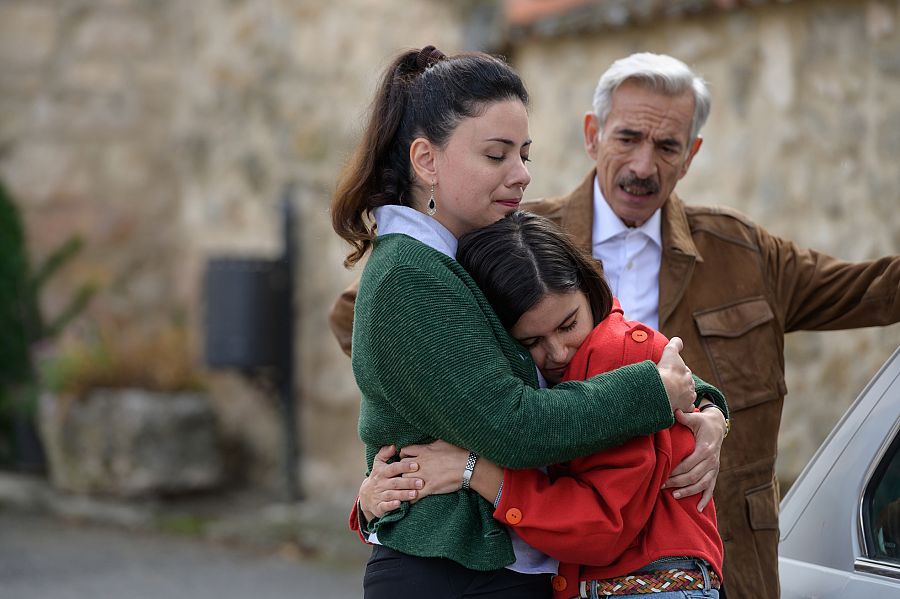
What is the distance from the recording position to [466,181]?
2.24 meters

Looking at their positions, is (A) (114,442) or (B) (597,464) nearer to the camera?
(B) (597,464)

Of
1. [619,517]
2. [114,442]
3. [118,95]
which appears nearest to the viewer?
[619,517]

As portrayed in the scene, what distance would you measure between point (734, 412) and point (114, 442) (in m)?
5.68

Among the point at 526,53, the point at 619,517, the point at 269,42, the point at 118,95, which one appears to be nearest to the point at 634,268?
the point at 619,517

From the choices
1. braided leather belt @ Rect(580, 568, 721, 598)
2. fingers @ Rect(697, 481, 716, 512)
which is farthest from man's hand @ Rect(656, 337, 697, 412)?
braided leather belt @ Rect(580, 568, 721, 598)

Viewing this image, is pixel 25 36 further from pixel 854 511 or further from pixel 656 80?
pixel 854 511

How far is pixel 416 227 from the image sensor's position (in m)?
2.22

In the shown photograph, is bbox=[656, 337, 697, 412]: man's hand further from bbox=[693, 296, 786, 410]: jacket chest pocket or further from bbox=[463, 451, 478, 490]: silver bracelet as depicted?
bbox=[693, 296, 786, 410]: jacket chest pocket

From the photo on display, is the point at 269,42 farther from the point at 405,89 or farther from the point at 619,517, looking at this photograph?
the point at 619,517

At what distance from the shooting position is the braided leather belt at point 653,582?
2.10m

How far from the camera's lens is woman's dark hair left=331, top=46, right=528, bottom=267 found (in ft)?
7.40

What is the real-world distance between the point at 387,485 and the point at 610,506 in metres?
0.40

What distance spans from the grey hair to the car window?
1107mm

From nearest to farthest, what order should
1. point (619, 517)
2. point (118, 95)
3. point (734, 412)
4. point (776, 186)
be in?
point (619, 517) → point (734, 412) → point (776, 186) → point (118, 95)
